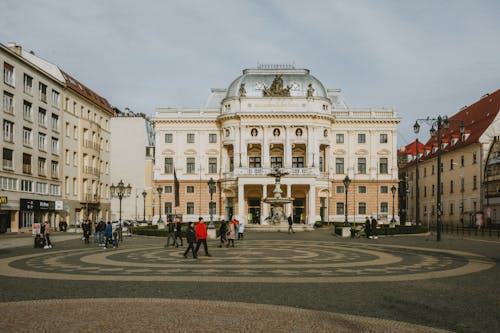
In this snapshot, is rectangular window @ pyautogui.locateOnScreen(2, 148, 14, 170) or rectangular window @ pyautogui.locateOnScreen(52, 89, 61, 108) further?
rectangular window @ pyautogui.locateOnScreen(52, 89, 61, 108)

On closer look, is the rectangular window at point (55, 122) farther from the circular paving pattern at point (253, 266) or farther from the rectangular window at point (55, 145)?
the circular paving pattern at point (253, 266)

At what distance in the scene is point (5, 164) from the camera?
54969 millimetres

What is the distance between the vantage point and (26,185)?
59.0 m

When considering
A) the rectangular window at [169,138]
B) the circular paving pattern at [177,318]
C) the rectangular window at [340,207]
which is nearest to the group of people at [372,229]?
the circular paving pattern at [177,318]

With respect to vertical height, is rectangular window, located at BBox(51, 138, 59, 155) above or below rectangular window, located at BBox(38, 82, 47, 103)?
below

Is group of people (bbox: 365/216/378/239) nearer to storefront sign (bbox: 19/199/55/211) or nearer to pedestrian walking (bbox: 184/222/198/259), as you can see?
pedestrian walking (bbox: 184/222/198/259)

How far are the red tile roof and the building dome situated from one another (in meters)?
20.1

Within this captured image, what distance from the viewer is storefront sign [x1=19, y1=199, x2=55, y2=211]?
57594 millimetres

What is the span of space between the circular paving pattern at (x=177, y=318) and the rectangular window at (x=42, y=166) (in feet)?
174

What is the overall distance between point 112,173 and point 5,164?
4387 centimetres

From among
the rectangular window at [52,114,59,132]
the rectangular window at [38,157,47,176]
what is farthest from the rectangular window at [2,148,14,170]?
the rectangular window at [52,114,59,132]

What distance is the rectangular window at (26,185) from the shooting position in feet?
191

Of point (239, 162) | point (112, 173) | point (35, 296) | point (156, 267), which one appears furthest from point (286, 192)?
point (35, 296)

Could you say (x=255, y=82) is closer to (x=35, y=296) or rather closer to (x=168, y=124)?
(x=168, y=124)
